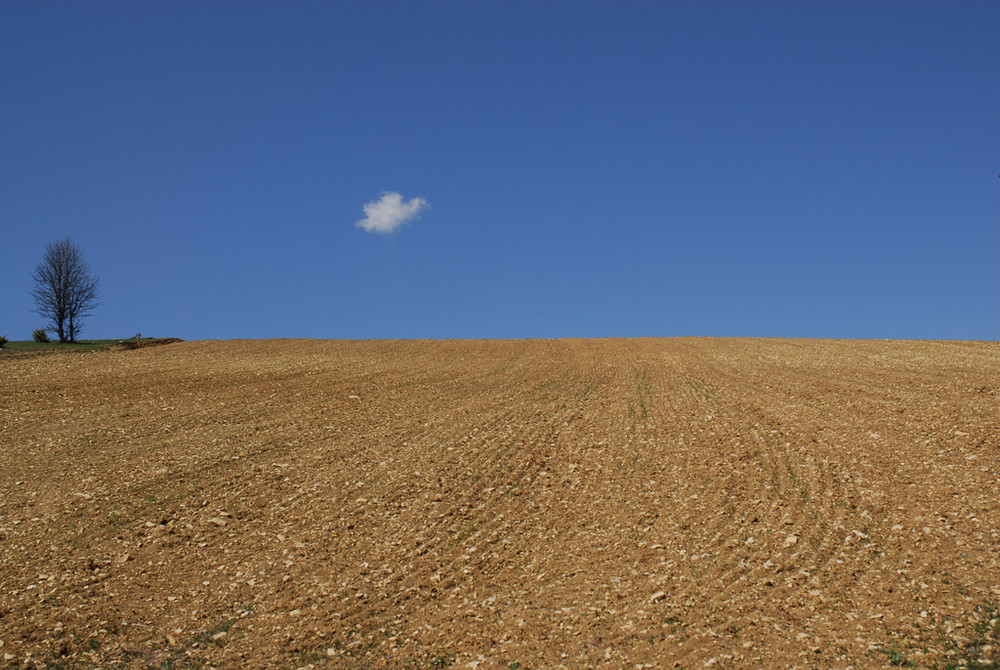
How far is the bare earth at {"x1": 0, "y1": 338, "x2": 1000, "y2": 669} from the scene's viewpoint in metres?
7.64

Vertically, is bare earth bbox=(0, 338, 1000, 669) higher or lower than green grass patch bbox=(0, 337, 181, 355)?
lower

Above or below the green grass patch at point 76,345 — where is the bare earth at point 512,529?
below

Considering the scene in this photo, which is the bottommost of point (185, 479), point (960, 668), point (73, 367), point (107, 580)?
point (960, 668)

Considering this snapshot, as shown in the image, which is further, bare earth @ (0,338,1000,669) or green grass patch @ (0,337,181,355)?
green grass patch @ (0,337,181,355)

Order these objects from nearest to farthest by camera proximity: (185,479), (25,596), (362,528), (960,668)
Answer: (960,668)
(25,596)
(362,528)
(185,479)

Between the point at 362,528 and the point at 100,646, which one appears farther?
the point at 362,528

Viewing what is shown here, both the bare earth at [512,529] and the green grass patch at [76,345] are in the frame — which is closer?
the bare earth at [512,529]

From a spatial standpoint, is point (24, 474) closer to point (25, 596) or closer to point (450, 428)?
point (25, 596)

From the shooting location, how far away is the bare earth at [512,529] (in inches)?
301

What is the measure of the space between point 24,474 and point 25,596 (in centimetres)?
548

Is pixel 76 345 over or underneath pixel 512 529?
over

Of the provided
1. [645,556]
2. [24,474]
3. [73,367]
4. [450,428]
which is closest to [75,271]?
[73,367]

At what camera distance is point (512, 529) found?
404 inches

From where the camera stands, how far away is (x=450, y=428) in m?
15.4
